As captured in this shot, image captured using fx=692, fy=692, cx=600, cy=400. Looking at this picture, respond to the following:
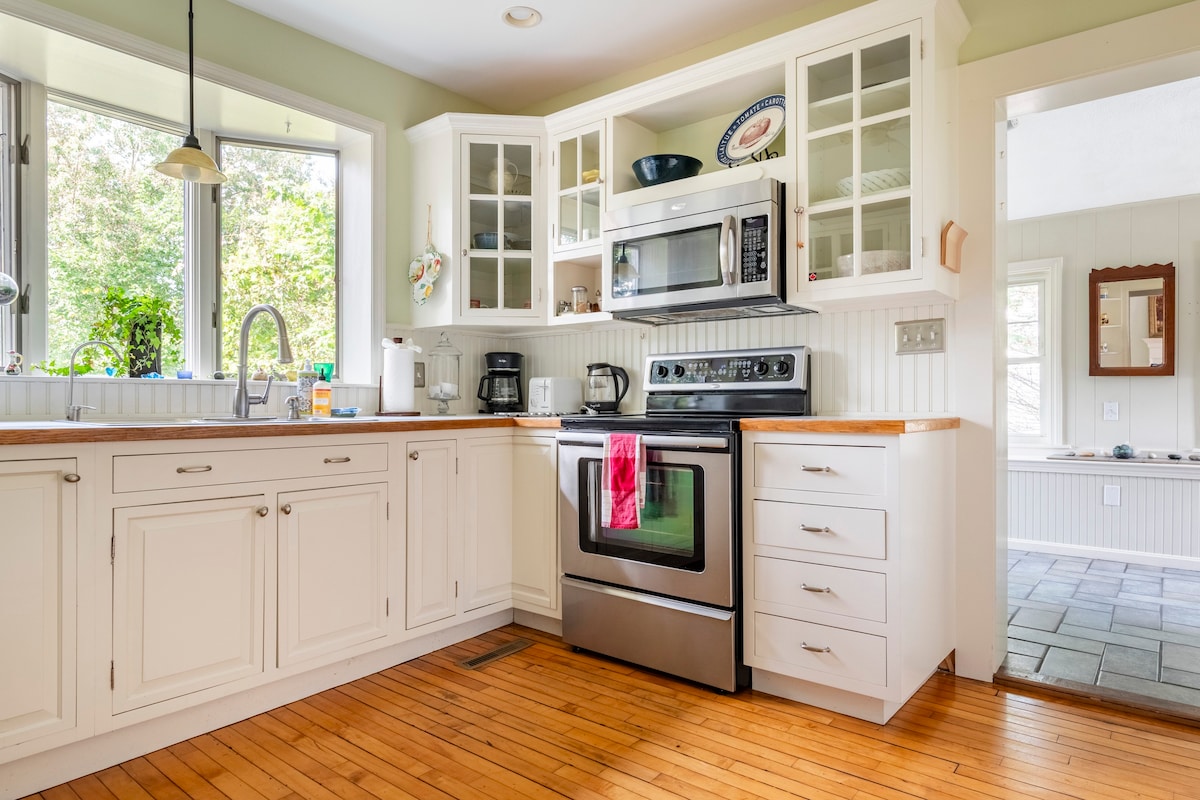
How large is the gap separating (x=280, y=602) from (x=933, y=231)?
7.67 ft

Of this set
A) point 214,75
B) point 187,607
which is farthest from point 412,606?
point 214,75

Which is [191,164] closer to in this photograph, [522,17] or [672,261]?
[522,17]

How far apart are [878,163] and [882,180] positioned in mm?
62

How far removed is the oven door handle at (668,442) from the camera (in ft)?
7.34

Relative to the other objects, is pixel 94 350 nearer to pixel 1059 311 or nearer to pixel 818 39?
pixel 818 39

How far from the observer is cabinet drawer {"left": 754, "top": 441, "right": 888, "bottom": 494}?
6.56 ft

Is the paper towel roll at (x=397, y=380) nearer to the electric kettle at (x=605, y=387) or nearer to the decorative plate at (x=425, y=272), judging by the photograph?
the decorative plate at (x=425, y=272)

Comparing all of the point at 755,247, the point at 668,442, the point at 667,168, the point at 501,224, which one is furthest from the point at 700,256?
the point at 501,224

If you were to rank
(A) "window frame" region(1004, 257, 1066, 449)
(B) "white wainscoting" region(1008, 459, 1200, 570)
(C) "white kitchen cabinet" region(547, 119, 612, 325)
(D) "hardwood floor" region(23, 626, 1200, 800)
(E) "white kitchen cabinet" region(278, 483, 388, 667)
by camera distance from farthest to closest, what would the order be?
(A) "window frame" region(1004, 257, 1066, 449) < (B) "white wainscoting" region(1008, 459, 1200, 570) < (C) "white kitchen cabinet" region(547, 119, 612, 325) < (E) "white kitchen cabinet" region(278, 483, 388, 667) < (D) "hardwood floor" region(23, 626, 1200, 800)

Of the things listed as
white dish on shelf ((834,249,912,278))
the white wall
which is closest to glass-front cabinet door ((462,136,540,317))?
white dish on shelf ((834,249,912,278))

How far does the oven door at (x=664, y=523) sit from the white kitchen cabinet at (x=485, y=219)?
0.91m

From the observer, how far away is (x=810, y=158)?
2457 mm

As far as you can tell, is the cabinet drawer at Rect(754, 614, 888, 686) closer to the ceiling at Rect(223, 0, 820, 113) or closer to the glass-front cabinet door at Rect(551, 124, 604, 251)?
the glass-front cabinet door at Rect(551, 124, 604, 251)

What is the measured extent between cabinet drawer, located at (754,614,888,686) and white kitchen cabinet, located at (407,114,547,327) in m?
1.77
